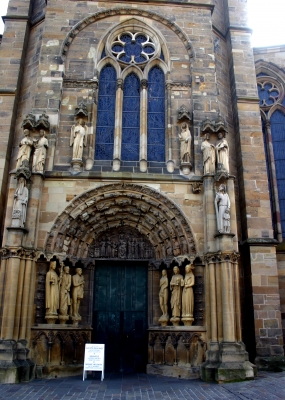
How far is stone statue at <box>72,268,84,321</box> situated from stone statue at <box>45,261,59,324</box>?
62 cm

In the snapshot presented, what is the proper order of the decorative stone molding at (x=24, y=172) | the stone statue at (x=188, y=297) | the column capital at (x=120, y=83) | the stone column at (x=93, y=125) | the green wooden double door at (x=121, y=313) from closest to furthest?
the stone statue at (x=188, y=297) < the decorative stone molding at (x=24, y=172) < the green wooden double door at (x=121, y=313) < the stone column at (x=93, y=125) < the column capital at (x=120, y=83)

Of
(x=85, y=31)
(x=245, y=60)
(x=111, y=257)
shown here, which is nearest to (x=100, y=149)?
(x=111, y=257)

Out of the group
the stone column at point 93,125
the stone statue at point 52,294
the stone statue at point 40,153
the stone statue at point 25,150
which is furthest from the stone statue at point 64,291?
the stone column at point 93,125

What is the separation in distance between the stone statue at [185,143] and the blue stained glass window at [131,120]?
1447 millimetres

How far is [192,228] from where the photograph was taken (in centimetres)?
1154

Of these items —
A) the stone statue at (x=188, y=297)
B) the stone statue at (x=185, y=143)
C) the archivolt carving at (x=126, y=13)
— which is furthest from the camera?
the archivolt carving at (x=126, y=13)

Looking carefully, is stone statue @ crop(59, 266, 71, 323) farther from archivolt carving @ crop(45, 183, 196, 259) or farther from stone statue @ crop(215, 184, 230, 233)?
stone statue @ crop(215, 184, 230, 233)

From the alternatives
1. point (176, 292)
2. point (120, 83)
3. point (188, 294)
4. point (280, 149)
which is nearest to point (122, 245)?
point (176, 292)

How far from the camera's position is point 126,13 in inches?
569

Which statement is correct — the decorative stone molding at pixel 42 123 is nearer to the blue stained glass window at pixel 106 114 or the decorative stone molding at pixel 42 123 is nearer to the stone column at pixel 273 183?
the blue stained glass window at pixel 106 114

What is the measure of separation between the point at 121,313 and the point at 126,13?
1050 cm

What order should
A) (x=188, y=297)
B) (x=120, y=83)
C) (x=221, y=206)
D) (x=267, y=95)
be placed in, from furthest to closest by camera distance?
1. (x=267, y=95)
2. (x=120, y=83)
3. (x=221, y=206)
4. (x=188, y=297)

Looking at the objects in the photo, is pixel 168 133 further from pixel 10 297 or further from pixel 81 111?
pixel 10 297

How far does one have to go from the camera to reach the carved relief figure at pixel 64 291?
10.9 metres
